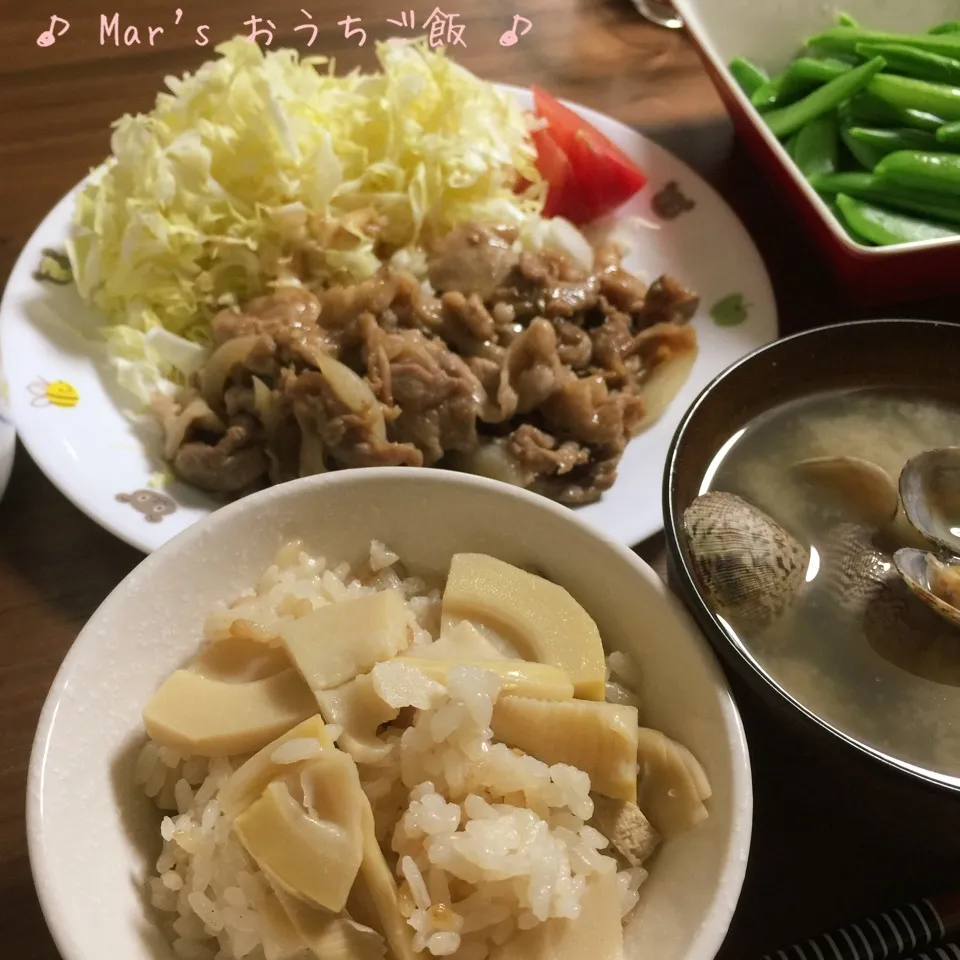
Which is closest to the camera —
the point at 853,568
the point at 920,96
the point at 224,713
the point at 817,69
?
the point at 224,713

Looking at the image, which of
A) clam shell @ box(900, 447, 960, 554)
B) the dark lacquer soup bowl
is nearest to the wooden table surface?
the dark lacquer soup bowl

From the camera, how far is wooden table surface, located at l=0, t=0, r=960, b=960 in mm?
1146

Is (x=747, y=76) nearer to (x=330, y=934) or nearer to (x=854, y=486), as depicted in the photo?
(x=854, y=486)

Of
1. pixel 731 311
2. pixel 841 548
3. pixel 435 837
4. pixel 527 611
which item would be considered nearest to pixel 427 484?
pixel 527 611

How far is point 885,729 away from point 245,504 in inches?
32.2

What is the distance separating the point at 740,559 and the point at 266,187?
4.83 ft

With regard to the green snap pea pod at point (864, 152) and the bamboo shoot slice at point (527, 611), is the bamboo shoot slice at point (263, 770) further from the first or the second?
the green snap pea pod at point (864, 152)

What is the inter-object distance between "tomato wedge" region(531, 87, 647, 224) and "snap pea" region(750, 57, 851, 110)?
0.41m

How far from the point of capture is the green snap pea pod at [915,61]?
2197 mm

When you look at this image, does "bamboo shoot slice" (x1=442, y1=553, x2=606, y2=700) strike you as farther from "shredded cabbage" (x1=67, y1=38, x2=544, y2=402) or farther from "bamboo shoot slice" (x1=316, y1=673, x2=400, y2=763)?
"shredded cabbage" (x1=67, y1=38, x2=544, y2=402)

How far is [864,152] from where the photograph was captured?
2.16 metres

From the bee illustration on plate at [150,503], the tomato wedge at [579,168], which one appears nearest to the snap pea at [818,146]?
the tomato wedge at [579,168]

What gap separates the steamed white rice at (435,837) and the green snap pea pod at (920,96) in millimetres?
1942

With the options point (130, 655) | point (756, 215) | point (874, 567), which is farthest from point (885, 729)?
point (756, 215)
